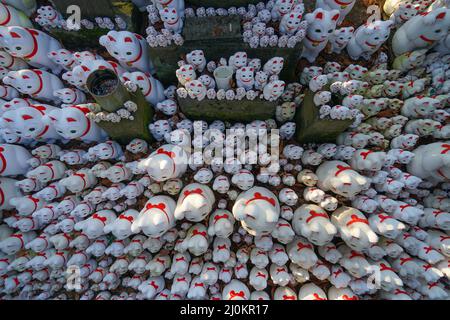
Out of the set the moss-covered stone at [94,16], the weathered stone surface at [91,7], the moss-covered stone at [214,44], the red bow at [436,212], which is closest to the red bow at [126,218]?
the moss-covered stone at [214,44]

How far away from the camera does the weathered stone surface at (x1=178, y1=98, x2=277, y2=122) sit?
262 cm

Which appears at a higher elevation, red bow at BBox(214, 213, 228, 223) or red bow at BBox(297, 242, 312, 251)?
red bow at BBox(214, 213, 228, 223)

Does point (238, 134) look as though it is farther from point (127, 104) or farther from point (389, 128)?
point (389, 128)

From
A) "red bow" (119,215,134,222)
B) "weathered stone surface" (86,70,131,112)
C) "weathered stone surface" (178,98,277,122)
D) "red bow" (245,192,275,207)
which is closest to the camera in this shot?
"weathered stone surface" (86,70,131,112)

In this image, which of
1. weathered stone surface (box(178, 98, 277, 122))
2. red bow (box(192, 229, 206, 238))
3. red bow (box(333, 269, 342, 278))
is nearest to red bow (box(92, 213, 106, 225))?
red bow (box(192, 229, 206, 238))

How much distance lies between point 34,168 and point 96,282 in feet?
4.09

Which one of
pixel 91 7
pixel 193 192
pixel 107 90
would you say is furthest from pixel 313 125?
pixel 91 7

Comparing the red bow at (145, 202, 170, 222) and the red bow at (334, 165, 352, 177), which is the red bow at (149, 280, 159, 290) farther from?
the red bow at (334, 165, 352, 177)

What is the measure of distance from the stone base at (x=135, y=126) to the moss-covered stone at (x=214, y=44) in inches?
18.7

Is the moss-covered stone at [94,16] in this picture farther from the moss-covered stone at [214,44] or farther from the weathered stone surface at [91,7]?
the moss-covered stone at [214,44]

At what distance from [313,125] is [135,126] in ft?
5.21

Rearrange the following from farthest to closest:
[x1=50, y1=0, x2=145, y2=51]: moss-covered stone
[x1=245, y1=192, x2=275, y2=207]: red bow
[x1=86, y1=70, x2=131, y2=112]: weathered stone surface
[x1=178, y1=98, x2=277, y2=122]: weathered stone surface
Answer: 1. [x1=50, y1=0, x2=145, y2=51]: moss-covered stone
2. [x1=178, y1=98, x2=277, y2=122]: weathered stone surface
3. [x1=245, y1=192, x2=275, y2=207]: red bow
4. [x1=86, y1=70, x2=131, y2=112]: weathered stone surface

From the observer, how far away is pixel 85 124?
8.39 ft

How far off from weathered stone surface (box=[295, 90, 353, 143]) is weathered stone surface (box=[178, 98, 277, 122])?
280 millimetres
